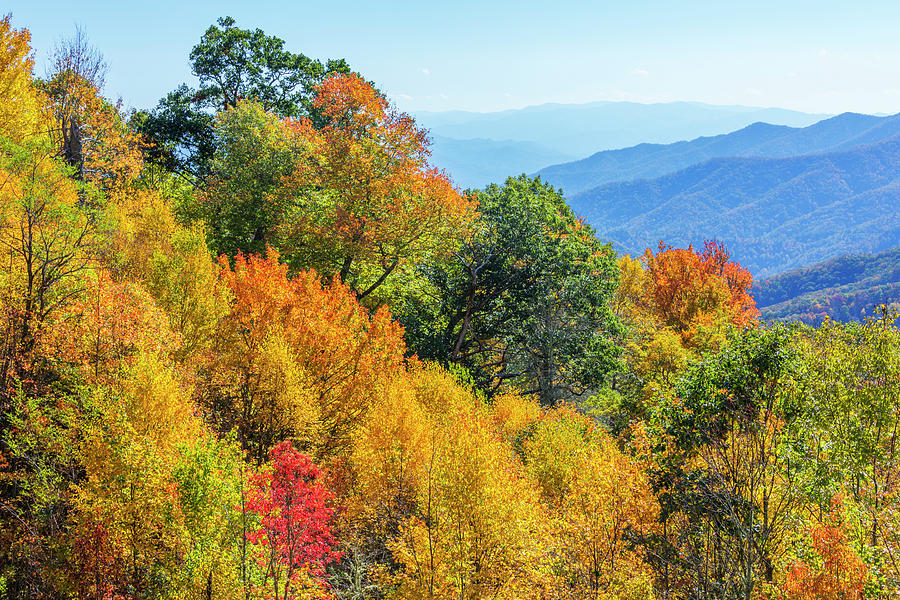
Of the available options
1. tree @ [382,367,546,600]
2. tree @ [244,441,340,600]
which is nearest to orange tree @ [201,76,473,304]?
tree @ [244,441,340,600]

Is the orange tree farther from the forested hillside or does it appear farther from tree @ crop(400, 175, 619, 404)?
tree @ crop(400, 175, 619, 404)

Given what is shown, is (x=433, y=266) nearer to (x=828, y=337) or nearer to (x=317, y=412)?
(x=317, y=412)

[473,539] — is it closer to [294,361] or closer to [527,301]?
[294,361]

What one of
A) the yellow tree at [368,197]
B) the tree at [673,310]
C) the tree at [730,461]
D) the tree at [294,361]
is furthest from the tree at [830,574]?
the yellow tree at [368,197]

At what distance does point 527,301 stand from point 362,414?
1975 cm

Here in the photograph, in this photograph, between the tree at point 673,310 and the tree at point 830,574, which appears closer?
the tree at point 830,574

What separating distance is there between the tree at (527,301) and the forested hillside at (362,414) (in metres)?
0.24

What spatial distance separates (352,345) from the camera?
26.9 metres

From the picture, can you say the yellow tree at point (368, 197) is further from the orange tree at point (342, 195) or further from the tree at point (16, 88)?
the tree at point (16, 88)

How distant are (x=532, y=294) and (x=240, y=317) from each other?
22656 millimetres

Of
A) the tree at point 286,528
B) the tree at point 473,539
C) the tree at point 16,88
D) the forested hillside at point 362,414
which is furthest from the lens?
the tree at point 16,88

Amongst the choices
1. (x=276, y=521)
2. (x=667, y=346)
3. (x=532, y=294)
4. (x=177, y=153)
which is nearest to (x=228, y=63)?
(x=177, y=153)

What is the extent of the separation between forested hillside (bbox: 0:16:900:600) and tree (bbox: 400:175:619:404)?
0.24 meters

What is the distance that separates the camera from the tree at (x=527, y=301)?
41000 millimetres
